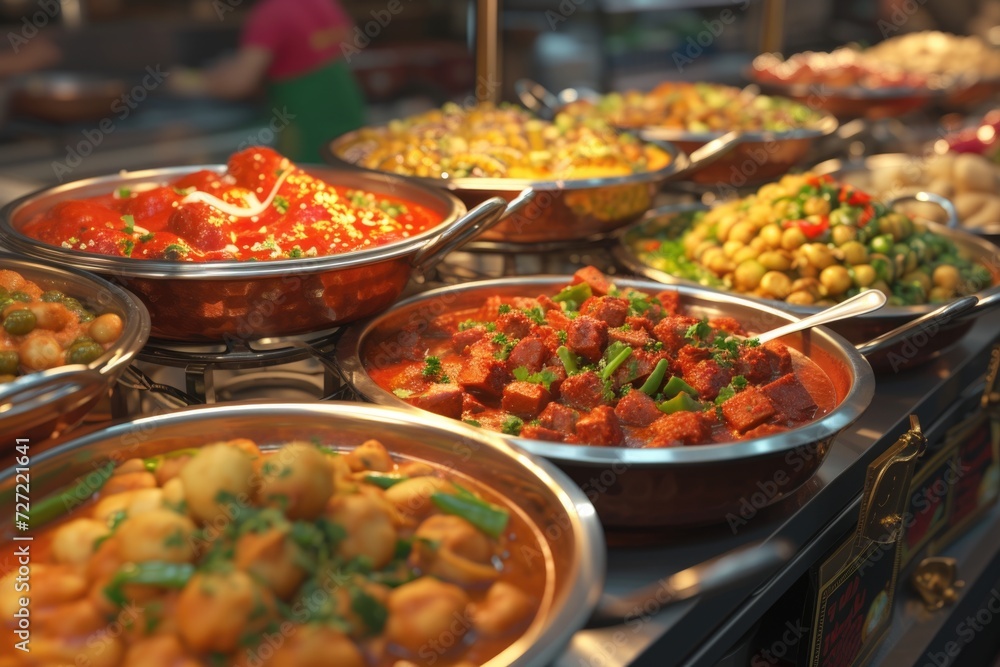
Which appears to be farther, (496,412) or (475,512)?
(496,412)

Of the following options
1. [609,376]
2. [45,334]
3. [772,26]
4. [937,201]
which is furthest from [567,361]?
[772,26]

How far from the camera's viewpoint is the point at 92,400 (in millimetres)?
1334

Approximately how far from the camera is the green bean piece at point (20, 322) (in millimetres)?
1427

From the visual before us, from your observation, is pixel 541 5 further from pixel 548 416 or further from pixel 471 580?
pixel 471 580

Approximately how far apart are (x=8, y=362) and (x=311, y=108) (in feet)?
9.26

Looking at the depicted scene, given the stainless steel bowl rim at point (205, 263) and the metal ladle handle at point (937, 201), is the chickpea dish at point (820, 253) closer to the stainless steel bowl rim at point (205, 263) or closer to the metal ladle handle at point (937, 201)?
the metal ladle handle at point (937, 201)

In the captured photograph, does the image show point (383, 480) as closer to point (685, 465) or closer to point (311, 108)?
point (685, 465)

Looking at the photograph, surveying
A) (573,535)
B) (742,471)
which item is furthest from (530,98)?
(573,535)

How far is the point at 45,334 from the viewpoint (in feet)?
4.75

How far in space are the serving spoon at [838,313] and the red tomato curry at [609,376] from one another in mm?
56

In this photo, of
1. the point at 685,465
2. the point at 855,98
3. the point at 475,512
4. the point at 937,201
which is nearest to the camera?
the point at 475,512

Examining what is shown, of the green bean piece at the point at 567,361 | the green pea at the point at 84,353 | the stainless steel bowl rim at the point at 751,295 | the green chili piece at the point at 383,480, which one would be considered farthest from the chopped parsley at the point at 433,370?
the stainless steel bowl rim at the point at 751,295

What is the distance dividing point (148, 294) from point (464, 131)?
1.42 m

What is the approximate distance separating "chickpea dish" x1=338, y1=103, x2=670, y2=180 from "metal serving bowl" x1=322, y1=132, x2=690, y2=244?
0.39 feet
